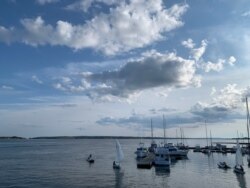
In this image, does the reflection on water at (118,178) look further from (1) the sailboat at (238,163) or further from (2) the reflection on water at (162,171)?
(1) the sailboat at (238,163)

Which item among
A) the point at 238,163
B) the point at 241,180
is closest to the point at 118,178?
the point at 241,180

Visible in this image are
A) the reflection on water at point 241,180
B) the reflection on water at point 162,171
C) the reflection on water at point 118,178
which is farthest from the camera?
the reflection on water at point 162,171

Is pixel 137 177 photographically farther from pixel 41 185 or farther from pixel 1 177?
pixel 1 177

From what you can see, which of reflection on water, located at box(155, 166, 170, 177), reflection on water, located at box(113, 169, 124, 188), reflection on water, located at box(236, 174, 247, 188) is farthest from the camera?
reflection on water, located at box(155, 166, 170, 177)

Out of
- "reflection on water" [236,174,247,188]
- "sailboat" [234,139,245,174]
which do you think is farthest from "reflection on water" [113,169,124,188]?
"sailboat" [234,139,245,174]

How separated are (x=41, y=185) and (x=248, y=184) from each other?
40717 millimetres

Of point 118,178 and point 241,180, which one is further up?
point 118,178

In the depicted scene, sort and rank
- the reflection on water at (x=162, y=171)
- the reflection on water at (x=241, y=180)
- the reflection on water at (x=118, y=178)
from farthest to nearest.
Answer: the reflection on water at (x=162, y=171), the reflection on water at (x=118, y=178), the reflection on water at (x=241, y=180)

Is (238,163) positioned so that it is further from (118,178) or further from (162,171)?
(118,178)

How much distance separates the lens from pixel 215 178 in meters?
72.5

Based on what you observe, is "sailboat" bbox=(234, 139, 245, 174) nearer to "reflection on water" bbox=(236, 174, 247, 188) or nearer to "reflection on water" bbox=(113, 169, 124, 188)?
"reflection on water" bbox=(236, 174, 247, 188)

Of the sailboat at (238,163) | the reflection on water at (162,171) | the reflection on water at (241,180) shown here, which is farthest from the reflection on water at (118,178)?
→ the sailboat at (238,163)

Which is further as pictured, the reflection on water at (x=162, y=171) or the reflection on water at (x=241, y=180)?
the reflection on water at (x=162, y=171)

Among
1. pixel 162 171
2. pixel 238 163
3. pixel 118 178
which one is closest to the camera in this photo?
pixel 118 178
